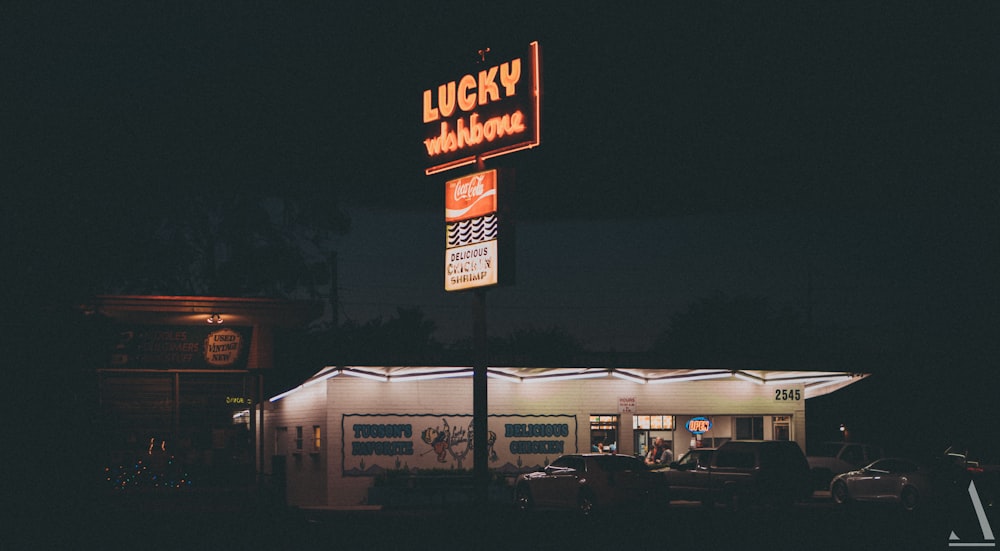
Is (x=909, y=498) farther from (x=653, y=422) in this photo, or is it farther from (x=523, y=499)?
(x=523, y=499)

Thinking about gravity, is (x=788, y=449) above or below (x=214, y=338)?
below

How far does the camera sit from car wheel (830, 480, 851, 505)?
1348 inches

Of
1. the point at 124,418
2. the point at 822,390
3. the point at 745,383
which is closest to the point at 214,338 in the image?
the point at 124,418

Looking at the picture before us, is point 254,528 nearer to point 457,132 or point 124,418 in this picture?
point 124,418

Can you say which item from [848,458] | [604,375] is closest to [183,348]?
[604,375]

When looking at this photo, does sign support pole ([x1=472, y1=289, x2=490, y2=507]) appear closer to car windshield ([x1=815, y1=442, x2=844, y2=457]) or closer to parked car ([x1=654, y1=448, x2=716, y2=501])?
parked car ([x1=654, y1=448, x2=716, y2=501])

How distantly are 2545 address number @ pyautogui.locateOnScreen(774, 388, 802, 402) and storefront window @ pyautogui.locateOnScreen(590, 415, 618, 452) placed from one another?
246 inches

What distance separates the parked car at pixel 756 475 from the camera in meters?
30.2

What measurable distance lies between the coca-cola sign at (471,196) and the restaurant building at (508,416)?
15.1m

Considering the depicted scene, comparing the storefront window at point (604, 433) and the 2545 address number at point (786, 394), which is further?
the 2545 address number at point (786, 394)

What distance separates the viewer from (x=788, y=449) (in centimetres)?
3075

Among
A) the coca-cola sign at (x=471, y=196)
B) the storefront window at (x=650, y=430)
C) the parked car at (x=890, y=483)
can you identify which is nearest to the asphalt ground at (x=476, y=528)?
the parked car at (x=890, y=483)

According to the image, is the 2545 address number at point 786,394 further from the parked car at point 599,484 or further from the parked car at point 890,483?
the parked car at point 599,484

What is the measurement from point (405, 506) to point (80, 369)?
21793 millimetres
